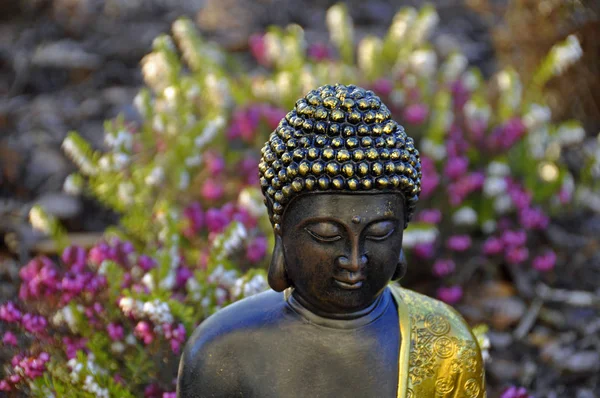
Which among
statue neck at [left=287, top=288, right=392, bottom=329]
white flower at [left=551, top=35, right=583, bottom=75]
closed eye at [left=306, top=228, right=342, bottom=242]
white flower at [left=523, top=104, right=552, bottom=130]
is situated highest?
white flower at [left=551, top=35, right=583, bottom=75]

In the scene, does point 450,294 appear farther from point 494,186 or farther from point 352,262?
point 352,262

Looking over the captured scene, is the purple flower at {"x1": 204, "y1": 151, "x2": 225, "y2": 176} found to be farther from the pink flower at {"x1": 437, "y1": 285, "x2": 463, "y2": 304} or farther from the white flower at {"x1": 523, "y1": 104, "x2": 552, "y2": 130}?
the white flower at {"x1": 523, "y1": 104, "x2": 552, "y2": 130}

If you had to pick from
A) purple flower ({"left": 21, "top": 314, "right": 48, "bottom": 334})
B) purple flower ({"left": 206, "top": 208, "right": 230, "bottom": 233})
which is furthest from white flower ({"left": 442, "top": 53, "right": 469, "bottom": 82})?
purple flower ({"left": 21, "top": 314, "right": 48, "bottom": 334})

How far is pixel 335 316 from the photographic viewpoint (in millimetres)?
1837

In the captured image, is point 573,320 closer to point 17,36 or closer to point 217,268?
point 217,268

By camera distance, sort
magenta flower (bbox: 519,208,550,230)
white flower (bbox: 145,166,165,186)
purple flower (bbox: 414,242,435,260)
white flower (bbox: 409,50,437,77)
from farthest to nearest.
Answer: white flower (bbox: 409,50,437,77) → magenta flower (bbox: 519,208,550,230) → purple flower (bbox: 414,242,435,260) → white flower (bbox: 145,166,165,186)

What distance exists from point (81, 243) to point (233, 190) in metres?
0.97

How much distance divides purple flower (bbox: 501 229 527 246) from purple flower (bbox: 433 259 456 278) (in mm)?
307

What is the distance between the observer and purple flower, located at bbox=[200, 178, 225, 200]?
149 inches

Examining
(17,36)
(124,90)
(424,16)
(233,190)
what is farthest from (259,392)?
(17,36)

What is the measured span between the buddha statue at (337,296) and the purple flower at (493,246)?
179cm

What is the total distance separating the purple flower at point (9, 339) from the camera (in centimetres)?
237

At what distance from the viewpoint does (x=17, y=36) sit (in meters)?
6.89

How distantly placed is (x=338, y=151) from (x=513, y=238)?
2.29 m
